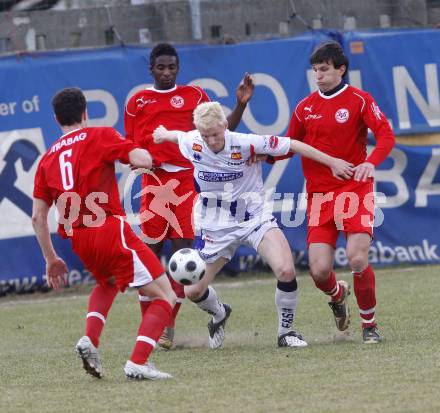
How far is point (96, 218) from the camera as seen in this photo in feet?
23.2

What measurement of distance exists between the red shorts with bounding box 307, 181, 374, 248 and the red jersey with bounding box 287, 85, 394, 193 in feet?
0.26

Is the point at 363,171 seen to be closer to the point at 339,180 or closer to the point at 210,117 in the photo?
the point at 339,180

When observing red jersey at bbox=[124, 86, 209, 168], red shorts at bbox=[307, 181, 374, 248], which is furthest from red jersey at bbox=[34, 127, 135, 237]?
red jersey at bbox=[124, 86, 209, 168]

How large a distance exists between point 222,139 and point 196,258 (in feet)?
2.79

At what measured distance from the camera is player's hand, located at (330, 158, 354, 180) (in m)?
7.95

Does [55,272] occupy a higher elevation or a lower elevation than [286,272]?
higher

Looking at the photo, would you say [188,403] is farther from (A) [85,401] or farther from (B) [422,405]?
(B) [422,405]

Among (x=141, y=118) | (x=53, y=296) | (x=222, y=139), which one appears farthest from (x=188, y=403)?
(x=53, y=296)

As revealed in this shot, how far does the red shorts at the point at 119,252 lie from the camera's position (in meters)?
7.03

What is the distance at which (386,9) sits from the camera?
13945 millimetres

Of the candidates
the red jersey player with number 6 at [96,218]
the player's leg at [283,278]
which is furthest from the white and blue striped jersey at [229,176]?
the red jersey player with number 6 at [96,218]

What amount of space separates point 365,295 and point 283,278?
60cm

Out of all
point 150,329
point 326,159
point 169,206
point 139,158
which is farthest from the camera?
point 169,206

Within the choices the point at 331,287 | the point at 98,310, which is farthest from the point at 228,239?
the point at 98,310
